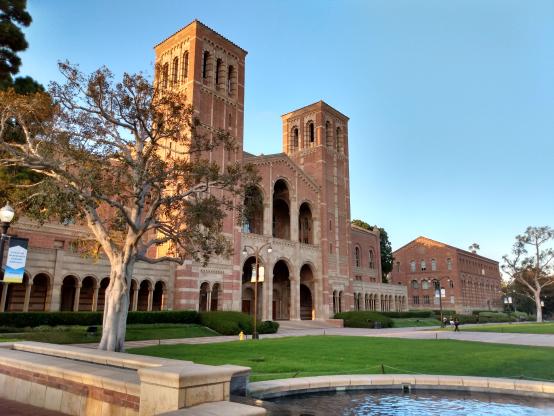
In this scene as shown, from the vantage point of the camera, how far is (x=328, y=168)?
54.2 meters

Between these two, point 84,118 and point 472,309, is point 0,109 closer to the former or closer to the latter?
point 84,118

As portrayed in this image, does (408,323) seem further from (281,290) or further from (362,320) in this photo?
(281,290)

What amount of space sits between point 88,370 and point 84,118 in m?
13.9

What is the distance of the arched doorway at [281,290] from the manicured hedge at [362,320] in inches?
241

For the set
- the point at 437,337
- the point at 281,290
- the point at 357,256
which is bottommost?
the point at 437,337

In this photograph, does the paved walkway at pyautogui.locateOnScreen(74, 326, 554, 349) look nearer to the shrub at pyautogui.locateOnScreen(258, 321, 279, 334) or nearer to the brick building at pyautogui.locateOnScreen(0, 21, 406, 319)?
the shrub at pyautogui.locateOnScreen(258, 321, 279, 334)

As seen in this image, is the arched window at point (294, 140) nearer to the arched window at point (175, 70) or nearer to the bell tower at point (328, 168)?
the bell tower at point (328, 168)

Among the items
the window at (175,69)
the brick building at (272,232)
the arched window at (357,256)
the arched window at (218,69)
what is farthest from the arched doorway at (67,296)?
the arched window at (357,256)

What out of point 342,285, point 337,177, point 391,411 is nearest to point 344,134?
point 337,177

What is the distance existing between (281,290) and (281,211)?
9.32 m

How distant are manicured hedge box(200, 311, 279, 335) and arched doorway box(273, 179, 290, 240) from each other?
16.6m

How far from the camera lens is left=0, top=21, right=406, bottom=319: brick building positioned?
115 feet

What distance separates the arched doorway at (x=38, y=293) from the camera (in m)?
30.6

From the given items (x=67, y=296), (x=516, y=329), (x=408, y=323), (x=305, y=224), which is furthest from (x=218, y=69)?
(x=516, y=329)
